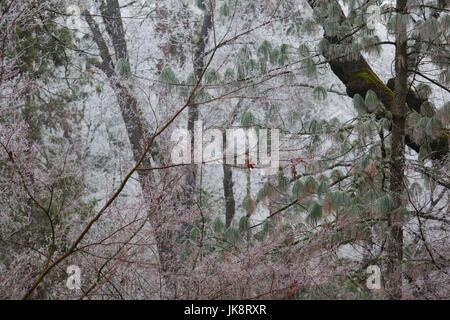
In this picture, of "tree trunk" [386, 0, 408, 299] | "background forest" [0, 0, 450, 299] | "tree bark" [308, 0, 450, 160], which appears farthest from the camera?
"tree bark" [308, 0, 450, 160]

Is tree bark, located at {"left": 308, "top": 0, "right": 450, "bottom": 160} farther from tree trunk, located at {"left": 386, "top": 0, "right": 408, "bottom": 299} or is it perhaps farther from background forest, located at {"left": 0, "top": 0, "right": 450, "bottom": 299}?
tree trunk, located at {"left": 386, "top": 0, "right": 408, "bottom": 299}

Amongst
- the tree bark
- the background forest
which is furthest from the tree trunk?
the tree bark

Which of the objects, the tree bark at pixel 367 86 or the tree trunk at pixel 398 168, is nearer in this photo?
the tree trunk at pixel 398 168

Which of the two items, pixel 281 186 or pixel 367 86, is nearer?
pixel 281 186

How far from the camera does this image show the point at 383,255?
146 inches

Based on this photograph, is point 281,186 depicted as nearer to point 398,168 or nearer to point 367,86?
point 398,168

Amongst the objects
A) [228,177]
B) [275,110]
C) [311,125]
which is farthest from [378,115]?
[228,177]

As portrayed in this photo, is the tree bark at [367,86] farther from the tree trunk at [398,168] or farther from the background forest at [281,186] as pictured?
the tree trunk at [398,168]

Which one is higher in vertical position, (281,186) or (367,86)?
(367,86)

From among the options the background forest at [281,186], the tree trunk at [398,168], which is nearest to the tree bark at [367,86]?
the background forest at [281,186]

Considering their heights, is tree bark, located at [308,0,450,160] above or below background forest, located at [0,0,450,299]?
above

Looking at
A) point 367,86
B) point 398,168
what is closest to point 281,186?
point 398,168

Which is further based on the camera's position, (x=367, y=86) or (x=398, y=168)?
(x=367, y=86)
